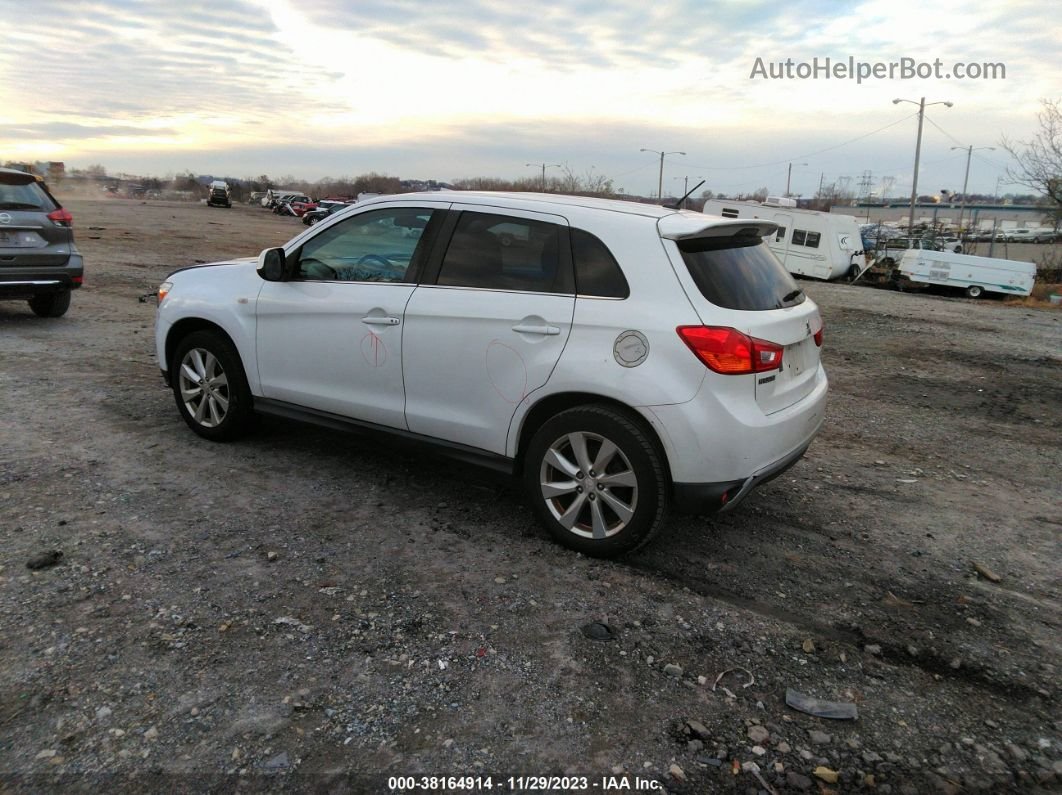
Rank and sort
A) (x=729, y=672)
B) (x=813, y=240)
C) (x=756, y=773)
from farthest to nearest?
(x=813, y=240) → (x=729, y=672) → (x=756, y=773)

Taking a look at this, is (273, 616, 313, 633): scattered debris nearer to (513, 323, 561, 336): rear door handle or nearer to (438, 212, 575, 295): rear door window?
(513, 323, 561, 336): rear door handle

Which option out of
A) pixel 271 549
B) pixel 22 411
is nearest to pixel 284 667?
pixel 271 549

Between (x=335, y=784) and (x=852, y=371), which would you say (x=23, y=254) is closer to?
(x=335, y=784)

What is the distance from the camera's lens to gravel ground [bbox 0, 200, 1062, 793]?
8.47ft

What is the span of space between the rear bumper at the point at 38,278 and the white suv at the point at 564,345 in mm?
5737

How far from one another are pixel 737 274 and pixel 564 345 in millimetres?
950

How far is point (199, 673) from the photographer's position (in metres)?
2.93

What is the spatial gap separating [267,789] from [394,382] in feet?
8.01

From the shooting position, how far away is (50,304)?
10109mm

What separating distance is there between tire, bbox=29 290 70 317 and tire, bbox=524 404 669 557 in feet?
28.7

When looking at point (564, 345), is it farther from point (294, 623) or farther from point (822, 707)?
point (822, 707)

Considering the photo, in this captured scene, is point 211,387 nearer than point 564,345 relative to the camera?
No

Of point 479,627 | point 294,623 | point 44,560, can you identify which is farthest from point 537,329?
point 44,560

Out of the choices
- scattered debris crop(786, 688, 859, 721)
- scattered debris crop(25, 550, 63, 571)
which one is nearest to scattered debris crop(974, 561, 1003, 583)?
scattered debris crop(786, 688, 859, 721)
